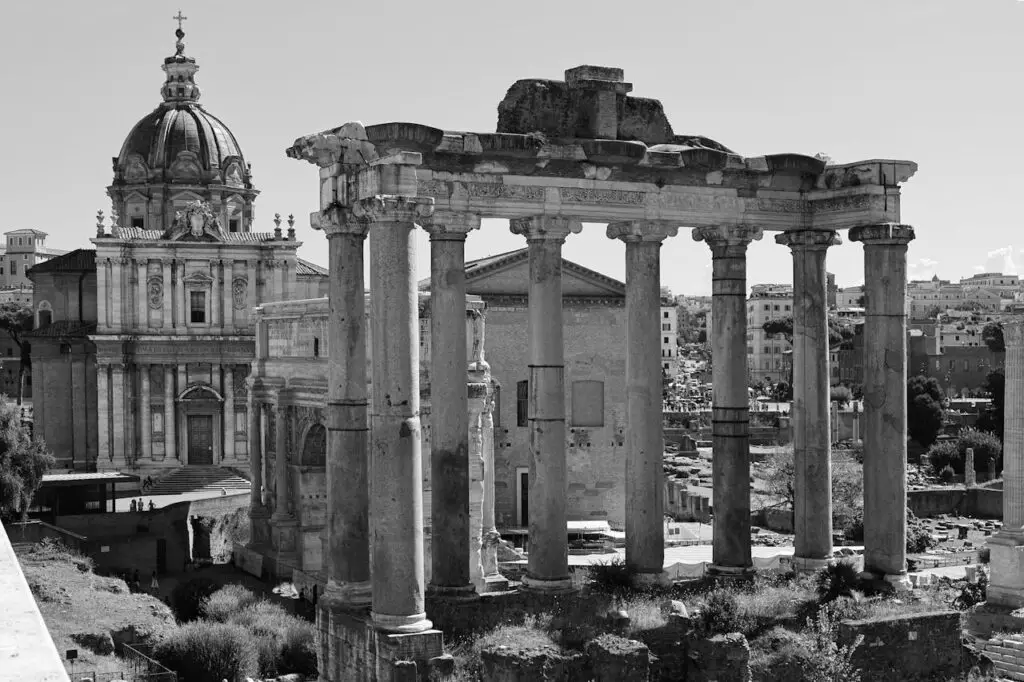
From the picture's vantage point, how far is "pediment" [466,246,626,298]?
54438 millimetres

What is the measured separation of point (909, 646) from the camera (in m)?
18.0

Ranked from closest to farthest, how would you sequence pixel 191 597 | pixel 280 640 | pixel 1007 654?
pixel 1007 654
pixel 280 640
pixel 191 597

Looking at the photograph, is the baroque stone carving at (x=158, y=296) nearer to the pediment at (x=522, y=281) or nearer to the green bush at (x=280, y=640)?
the pediment at (x=522, y=281)

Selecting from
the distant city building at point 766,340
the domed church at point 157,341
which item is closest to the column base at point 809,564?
the domed church at point 157,341

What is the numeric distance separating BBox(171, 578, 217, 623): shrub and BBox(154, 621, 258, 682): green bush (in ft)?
17.8

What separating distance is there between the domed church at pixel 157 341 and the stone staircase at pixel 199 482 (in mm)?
1579

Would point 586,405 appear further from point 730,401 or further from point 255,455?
point 730,401

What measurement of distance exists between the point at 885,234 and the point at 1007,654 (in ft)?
31.3

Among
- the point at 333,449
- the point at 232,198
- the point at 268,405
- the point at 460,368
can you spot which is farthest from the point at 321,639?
the point at 232,198

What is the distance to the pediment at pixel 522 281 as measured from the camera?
54438mm

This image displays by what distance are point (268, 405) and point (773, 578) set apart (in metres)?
24.0

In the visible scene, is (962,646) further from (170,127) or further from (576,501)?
(170,127)

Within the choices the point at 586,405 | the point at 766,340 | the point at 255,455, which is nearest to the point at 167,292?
the point at 586,405

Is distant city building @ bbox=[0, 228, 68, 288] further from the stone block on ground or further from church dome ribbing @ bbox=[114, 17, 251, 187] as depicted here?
the stone block on ground
